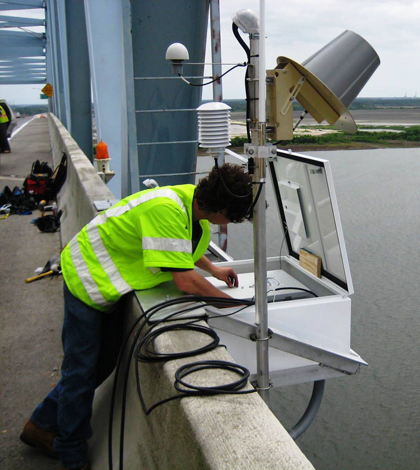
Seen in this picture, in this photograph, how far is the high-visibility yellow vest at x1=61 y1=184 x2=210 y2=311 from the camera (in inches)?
105

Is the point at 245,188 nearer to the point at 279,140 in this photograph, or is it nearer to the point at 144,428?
the point at 279,140

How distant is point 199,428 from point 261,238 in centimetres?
95

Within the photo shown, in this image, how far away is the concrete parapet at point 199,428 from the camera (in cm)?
166

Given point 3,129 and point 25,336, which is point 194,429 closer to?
point 25,336

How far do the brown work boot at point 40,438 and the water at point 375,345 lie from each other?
2.42m

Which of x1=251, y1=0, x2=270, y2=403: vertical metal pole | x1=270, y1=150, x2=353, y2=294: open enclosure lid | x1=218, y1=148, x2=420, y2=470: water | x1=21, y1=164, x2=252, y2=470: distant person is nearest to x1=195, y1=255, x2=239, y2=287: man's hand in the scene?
x1=21, y1=164, x2=252, y2=470: distant person

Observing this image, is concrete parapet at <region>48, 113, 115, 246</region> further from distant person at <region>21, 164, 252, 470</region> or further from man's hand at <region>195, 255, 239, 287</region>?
distant person at <region>21, 164, 252, 470</region>

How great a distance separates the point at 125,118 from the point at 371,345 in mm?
5231

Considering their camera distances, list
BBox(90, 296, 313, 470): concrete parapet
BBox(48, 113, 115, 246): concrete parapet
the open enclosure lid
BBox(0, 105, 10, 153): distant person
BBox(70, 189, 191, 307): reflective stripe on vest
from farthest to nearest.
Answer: BBox(0, 105, 10, 153): distant person < BBox(48, 113, 115, 246): concrete parapet < the open enclosure lid < BBox(70, 189, 191, 307): reflective stripe on vest < BBox(90, 296, 313, 470): concrete parapet

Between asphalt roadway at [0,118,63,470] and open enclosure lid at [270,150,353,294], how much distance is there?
1974 millimetres

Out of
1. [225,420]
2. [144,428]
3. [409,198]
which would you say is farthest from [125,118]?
[409,198]

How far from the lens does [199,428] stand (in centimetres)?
181

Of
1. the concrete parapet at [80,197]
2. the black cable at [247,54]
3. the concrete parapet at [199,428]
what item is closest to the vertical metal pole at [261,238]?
the black cable at [247,54]

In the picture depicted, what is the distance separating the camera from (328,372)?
10.4 feet
